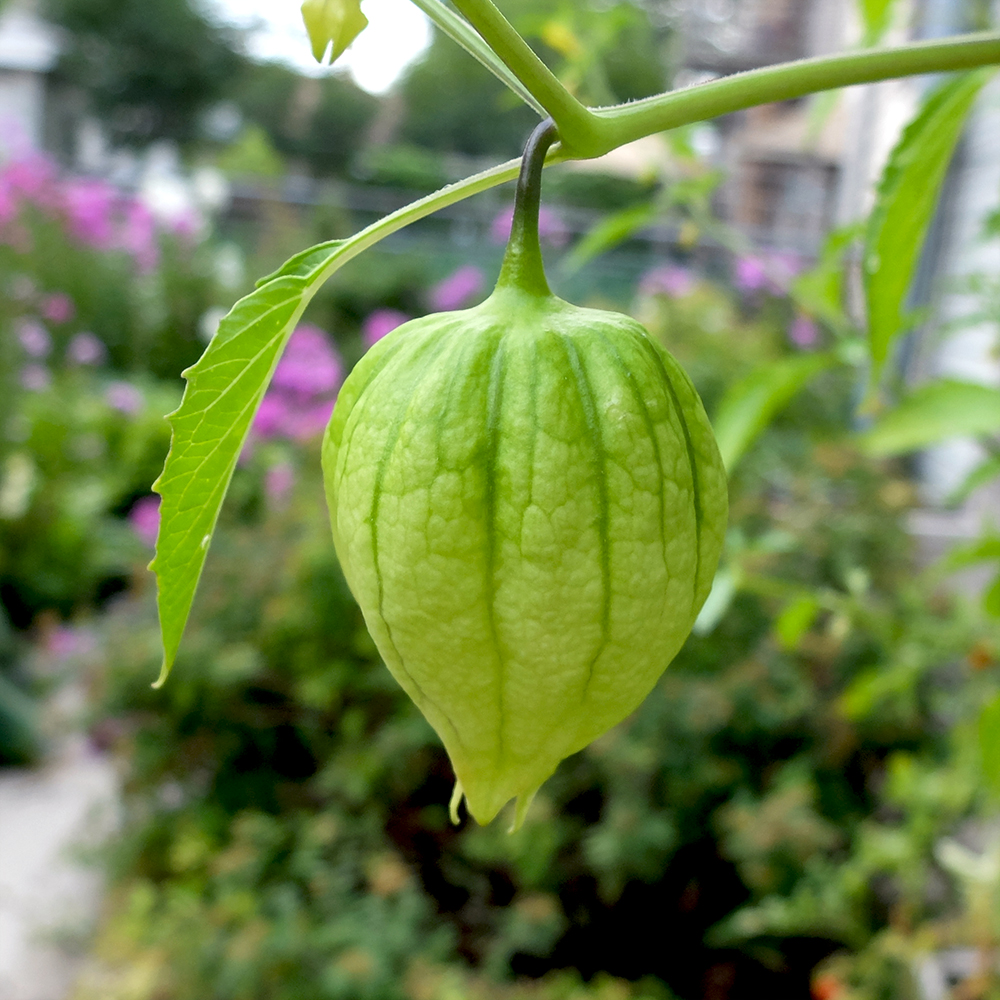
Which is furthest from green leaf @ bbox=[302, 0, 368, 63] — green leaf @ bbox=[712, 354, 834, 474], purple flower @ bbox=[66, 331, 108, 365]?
purple flower @ bbox=[66, 331, 108, 365]

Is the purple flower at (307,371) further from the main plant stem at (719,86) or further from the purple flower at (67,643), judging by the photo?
the main plant stem at (719,86)

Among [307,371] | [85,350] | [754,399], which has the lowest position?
[85,350]

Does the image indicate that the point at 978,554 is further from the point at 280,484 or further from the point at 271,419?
the point at 271,419

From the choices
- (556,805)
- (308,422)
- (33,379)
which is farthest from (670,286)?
(33,379)

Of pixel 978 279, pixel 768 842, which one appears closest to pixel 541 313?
pixel 978 279

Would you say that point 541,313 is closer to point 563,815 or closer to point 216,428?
point 216,428
